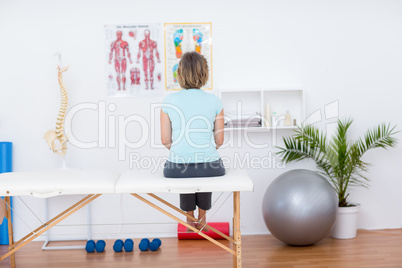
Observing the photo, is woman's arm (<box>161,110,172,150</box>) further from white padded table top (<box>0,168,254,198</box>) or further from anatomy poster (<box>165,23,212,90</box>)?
anatomy poster (<box>165,23,212,90</box>)

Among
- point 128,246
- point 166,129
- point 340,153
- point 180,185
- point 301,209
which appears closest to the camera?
point 180,185

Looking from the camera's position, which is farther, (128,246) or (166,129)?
(128,246)

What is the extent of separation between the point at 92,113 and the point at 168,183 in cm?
159

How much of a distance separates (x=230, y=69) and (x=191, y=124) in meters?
1.38

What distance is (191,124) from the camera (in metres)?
2.43

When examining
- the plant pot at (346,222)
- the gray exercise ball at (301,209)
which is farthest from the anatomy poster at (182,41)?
the plant pot at (346,222)

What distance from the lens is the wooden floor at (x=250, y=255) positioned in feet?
9.60

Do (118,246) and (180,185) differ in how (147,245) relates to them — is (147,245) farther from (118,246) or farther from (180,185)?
(180,185)

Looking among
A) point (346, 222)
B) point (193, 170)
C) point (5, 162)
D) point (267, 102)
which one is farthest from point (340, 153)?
point (5, 162)

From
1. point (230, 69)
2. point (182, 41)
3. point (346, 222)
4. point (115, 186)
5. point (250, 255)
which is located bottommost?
point (250, 255)

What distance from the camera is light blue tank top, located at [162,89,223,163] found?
2455mm

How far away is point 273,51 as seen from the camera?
3.71m

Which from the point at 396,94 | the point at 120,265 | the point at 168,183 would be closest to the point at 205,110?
the point at 168,183

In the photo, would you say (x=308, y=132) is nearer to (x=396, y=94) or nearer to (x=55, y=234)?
(x=396, y=94)
